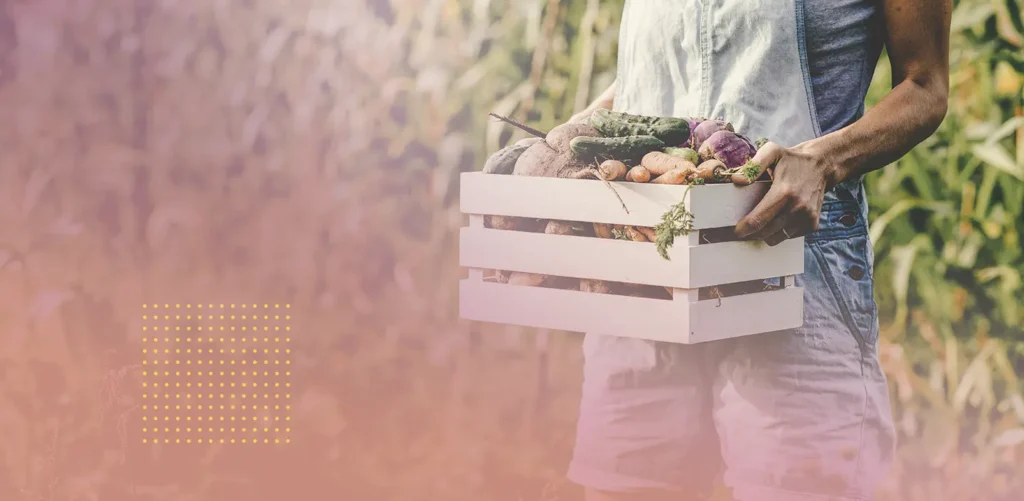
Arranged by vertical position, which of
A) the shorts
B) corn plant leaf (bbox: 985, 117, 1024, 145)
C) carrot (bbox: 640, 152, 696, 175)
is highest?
corn plant leaf (bbox: 985, 117, 1024, 145)

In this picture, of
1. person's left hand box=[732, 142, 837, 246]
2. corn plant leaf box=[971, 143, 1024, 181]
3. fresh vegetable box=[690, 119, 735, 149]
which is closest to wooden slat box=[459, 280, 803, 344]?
person's left hand box=[732, 142, 837, 246]

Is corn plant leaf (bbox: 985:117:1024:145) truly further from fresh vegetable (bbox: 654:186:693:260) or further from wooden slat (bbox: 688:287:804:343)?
fresh vegetable (bbox: 654:186:693:260)

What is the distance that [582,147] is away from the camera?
1.54 metres

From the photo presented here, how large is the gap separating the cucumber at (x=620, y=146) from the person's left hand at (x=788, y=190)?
130 millimetres

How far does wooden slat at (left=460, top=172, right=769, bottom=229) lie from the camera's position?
1435 millimetres

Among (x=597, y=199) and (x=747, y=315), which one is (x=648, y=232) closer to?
(x=597, y=199)

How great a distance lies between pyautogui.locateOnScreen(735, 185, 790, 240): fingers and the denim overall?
19cm

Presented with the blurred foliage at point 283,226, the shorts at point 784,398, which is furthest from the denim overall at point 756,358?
the blurred foliage at point 283,226

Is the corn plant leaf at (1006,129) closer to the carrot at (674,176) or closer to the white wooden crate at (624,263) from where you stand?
the white wooden crate at (624,263)

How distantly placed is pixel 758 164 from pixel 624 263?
8.1 inches

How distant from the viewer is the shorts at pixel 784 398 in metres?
1.68

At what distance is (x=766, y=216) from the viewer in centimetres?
146

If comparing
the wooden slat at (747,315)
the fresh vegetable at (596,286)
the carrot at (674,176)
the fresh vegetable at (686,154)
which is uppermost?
the fresh vegetable at (686,154)

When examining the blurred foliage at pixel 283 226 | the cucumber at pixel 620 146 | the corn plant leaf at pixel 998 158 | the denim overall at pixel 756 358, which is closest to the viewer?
the cucumber at pixel 620 146
